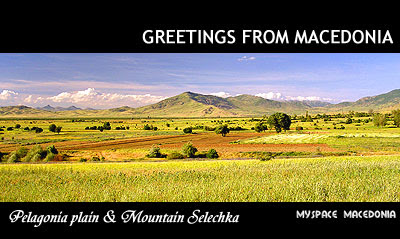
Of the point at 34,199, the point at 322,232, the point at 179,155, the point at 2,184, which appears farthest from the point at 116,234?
the point at 179,155

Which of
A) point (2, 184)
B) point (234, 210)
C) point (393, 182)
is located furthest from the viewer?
point (2, 184)

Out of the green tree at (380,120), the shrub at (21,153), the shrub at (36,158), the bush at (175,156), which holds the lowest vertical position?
the bush at (175,156)

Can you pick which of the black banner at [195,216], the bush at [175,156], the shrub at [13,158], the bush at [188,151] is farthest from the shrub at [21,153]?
the black banner at [195,216]

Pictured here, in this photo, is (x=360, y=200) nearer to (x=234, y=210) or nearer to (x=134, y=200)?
(x=234, y=210)

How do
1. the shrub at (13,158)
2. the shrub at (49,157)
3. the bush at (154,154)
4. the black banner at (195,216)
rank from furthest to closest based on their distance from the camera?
the bush at (154,154) → the shrub at (49,157) → the shrub at (13,158) → the black banner at (195,216)

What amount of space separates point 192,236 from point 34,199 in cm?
507

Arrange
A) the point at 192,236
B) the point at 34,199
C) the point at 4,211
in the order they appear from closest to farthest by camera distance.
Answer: the point at 192,236 → the point at 4,211 → the point at 34,199

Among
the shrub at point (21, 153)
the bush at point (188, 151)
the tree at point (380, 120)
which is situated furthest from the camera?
the tree at point (380, 120)

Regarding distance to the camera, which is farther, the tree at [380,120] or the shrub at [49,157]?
the tree at [380,120]

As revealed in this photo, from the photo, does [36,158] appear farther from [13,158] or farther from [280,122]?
[280,122]

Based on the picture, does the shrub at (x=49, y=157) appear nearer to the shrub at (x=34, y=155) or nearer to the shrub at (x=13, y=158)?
the shrub at (x=34, y=155)

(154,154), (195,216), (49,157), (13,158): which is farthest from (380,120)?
(13,158)

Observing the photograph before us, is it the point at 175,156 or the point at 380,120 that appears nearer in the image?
the point at 175,156

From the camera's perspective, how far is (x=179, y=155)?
4581cm
